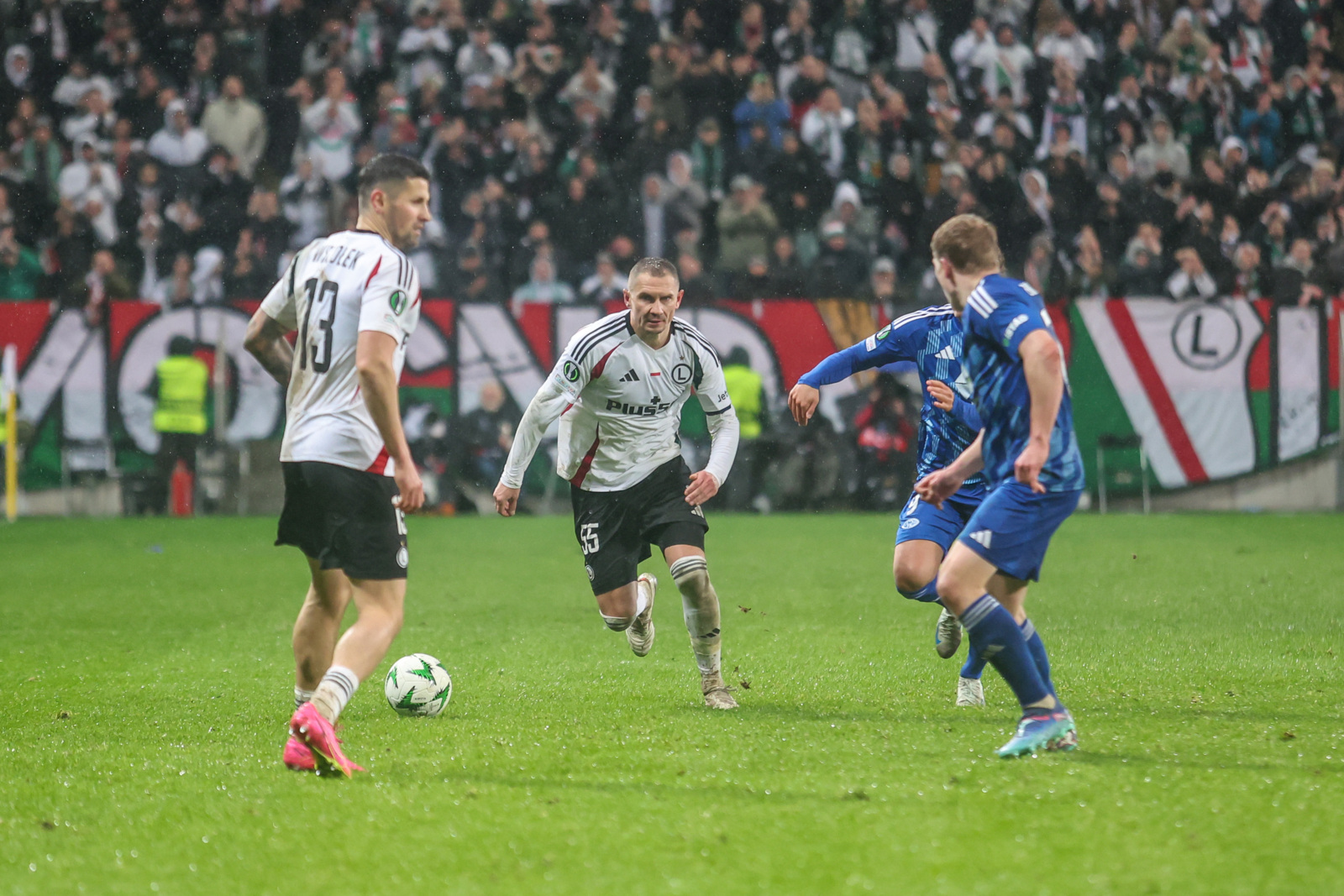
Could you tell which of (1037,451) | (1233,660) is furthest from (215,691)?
(1233,660)

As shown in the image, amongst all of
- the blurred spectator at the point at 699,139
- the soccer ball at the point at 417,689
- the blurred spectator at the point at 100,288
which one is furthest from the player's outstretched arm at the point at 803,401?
the blurred spectator at the point at 100,288

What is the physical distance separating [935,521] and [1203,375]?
550 inches

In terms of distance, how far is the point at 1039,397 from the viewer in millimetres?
4785

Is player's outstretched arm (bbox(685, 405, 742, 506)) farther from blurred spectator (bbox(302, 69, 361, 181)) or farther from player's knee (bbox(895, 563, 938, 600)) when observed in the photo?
blurred spectator (bbox(302, 69, 361, 181))

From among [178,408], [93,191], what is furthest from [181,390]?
[93,191]

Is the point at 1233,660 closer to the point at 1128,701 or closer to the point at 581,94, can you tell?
the point at 1128,701

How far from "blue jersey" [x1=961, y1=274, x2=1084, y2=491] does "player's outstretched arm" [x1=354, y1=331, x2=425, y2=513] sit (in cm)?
204

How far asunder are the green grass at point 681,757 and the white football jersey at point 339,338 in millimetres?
1135

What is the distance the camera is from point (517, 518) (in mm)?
18156

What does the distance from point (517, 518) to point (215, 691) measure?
11.3 m

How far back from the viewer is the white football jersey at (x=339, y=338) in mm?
4797

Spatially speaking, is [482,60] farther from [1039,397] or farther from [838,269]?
[1039,397]

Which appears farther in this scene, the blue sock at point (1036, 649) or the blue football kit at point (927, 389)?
the blue football kit at point (927, 389)

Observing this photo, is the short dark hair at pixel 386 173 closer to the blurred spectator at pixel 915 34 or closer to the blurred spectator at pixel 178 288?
the blurred spectator at pixel 178 288
